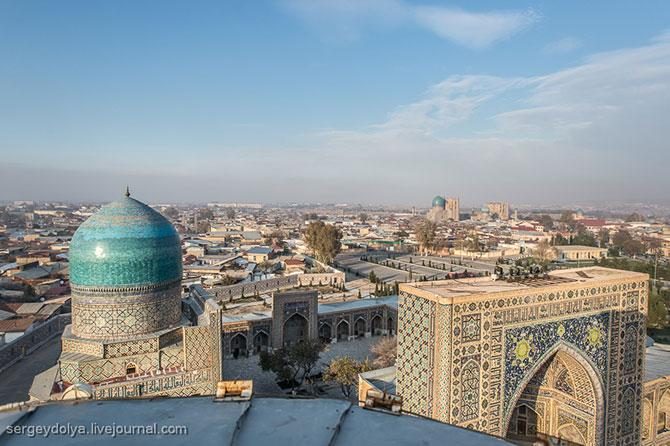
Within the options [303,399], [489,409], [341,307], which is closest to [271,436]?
[303,399]

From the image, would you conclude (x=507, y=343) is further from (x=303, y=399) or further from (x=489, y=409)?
(x=303, y=399)

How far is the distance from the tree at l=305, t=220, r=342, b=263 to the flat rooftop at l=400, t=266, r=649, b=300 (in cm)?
1867

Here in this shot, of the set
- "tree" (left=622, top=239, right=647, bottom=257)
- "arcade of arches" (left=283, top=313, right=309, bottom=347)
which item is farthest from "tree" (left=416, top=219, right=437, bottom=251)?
"arcade of arches" (left=283, top=313, right=309, bottom=347)

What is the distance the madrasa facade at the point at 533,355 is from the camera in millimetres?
6129

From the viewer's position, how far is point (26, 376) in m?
11.0

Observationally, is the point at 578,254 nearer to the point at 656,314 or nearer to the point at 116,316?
the point at 656,314

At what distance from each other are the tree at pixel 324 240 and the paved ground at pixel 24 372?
1515cm

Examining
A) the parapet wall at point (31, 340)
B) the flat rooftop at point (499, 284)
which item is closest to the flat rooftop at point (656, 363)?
the flat rooftop at point (499, 284)

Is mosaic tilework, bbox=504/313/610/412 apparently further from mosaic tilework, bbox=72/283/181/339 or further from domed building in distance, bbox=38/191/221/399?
mosaic tilework, bbox=72/283/181/339

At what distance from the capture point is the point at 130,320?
9234 millimetres

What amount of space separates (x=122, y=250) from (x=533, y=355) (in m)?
8.03

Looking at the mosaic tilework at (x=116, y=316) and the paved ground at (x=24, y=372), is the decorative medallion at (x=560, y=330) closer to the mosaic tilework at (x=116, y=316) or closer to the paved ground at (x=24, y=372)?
the mosaic tilework at (x=116, y=316)

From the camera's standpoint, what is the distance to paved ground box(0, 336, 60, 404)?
9961 mm

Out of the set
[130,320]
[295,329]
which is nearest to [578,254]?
[295,329]
